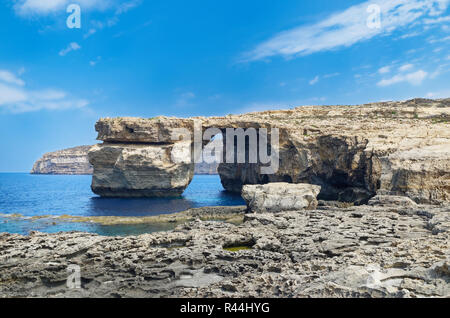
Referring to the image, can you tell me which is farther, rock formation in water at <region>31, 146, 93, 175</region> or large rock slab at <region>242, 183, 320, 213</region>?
rock formation in water at <region>31, 146, 93, 175</region>

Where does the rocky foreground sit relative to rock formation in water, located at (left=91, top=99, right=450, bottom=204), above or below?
below

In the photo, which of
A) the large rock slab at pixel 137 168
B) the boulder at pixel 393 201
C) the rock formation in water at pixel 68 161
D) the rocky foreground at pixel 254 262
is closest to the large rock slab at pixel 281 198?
the boulder at pixel 393 201

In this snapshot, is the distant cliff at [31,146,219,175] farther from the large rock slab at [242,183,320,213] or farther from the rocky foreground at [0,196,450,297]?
the rocky foreground at [0,196,450,297]

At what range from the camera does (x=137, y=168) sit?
43.9 m

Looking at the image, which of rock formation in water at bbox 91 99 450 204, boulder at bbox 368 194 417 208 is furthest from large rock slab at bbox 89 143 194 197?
boulder at bbox 368 194 417 208

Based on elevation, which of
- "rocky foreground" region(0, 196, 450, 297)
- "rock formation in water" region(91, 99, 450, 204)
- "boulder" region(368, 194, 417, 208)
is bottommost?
"rocky foreground" region(0, 196, 450, 297)

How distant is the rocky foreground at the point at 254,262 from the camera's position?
7.90 meters

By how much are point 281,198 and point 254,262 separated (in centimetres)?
1378

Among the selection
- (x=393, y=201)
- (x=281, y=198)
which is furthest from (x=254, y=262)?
(x=393, y=201)

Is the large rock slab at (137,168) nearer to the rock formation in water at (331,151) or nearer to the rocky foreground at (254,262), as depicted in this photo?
the rock formation in water at (331,151)

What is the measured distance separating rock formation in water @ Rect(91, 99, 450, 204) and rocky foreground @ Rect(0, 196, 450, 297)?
7.83m

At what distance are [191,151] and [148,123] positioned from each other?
24.6 ft

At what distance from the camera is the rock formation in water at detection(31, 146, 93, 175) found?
172375 millimetres

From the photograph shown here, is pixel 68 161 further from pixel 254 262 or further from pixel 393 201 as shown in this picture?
pixel 254 262
